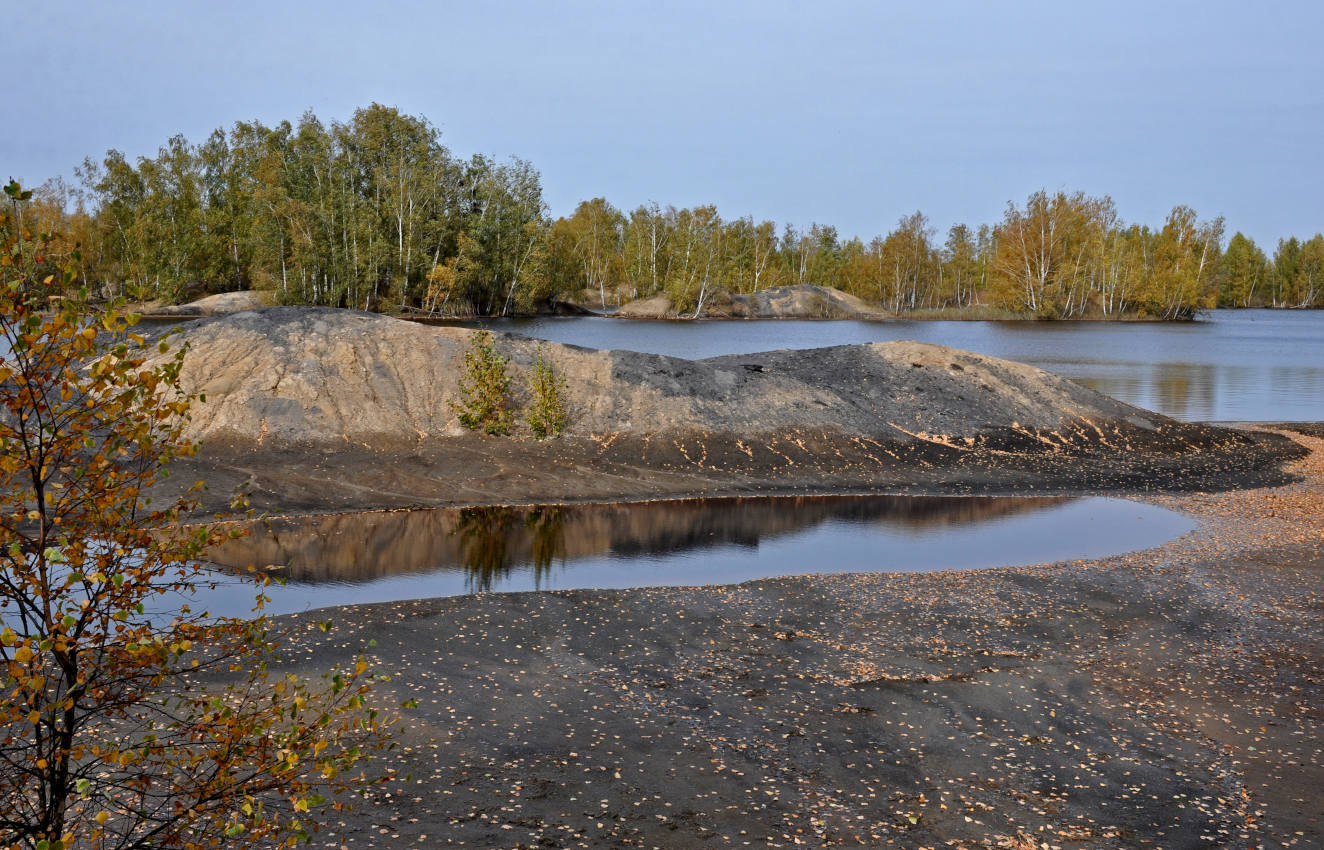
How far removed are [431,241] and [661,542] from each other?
6514cm

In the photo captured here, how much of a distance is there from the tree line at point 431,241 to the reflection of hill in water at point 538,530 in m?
27.6

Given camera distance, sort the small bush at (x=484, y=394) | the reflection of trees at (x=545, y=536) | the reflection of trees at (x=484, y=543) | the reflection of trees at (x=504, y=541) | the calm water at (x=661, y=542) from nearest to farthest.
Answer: the calm water at (x=661, y=542)
the reflection of trees at (x=484, y=543)
the reflection of trees at (x=504, y=541)
the reflection of trees at (x=545, y=536)
the small bush at (x=484, y=394)

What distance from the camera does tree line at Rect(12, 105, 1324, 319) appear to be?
73.0m

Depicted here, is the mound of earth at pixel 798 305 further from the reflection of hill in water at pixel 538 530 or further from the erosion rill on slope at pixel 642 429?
the reflection of hill in water at pixel 538 530

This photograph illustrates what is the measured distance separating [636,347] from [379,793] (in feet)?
174

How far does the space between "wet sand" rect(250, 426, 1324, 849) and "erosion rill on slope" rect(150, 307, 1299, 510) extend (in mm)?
8861

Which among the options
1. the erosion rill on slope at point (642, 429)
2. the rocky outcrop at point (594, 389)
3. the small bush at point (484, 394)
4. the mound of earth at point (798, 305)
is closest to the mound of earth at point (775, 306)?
the mound of earth at point (798, 305)

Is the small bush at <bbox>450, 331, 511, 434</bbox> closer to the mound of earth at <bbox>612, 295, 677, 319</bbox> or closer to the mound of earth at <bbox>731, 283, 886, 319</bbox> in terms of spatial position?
the mound of earth at <bbox>612, 295, 677, 319</bbox>

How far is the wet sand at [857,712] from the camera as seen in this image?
7.95 meters

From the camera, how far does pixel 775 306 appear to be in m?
124

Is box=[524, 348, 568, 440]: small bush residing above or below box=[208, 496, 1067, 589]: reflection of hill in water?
above

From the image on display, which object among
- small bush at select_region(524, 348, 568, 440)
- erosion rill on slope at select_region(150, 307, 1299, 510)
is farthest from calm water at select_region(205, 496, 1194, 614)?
small bush at select_region(524, 348, 568, 440)

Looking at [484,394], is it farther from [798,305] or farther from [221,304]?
[798,305]

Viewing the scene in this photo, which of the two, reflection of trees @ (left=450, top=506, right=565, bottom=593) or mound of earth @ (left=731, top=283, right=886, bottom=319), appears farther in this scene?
mound of earth @ (left=731, top=283, right=886, bottom=319)
